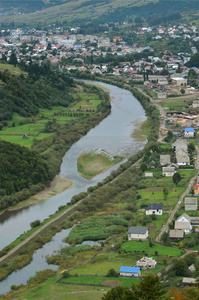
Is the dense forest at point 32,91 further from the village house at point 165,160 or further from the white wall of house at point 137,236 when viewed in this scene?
the white wall of house at point 137,236

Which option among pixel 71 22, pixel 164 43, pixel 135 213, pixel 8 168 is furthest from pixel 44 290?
pixel 71 22

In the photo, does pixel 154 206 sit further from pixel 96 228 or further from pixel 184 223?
pixel 96 228

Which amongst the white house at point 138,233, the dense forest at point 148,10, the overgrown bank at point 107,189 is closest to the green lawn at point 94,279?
the white house at point 138,233

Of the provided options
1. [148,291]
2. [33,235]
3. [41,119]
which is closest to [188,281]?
[148,291]

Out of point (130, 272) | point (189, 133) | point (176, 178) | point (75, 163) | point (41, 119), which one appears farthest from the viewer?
point (41, 119)

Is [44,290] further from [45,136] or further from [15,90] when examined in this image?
[15,90]

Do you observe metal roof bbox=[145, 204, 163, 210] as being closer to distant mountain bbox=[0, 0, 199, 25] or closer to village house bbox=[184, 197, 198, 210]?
village house bbox=[184, 197, 198, 210]
